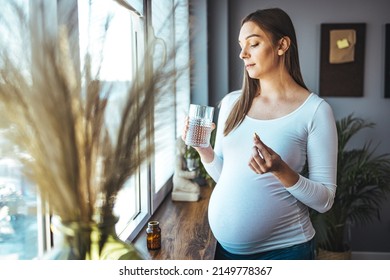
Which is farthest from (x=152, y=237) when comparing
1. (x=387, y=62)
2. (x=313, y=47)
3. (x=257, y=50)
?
(x=387, y=62)

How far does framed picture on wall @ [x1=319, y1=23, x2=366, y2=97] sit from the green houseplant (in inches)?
5.8

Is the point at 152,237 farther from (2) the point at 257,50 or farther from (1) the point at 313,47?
(1) the point at 313,47

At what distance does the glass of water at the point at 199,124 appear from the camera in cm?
78

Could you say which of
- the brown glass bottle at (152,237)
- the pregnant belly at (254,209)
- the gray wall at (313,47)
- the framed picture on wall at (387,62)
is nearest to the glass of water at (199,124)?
the pregnant belly at (254,209)

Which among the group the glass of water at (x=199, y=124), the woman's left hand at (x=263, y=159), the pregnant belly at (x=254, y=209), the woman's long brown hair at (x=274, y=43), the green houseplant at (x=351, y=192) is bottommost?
the green houseplant at (x=351, y=192)

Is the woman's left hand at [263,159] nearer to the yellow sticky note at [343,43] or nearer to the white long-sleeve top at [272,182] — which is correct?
the white long-sleeve top at [272,182]

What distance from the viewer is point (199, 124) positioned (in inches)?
30.6

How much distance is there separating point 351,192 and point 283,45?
1.14m

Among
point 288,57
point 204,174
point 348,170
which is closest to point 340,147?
point 348,170

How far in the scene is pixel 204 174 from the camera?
1557mm

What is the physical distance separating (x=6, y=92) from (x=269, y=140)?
0.56m

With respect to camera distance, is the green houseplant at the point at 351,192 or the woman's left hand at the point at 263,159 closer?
the woman's left hand at the point at 263,159

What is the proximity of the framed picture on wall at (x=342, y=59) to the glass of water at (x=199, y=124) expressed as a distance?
1.11m
